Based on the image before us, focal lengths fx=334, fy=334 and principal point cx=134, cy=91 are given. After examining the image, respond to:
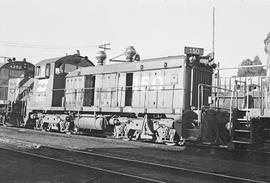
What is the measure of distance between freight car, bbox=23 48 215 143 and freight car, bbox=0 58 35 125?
200 centimetres

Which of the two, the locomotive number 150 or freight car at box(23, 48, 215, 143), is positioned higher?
the locomotive number 150

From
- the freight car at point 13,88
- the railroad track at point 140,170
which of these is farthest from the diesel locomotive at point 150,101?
the railroad track at point 140,170

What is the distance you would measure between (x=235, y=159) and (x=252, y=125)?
1120mm

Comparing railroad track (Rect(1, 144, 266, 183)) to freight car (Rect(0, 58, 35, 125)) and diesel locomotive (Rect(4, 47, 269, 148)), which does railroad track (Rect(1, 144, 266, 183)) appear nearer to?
diesel locomotive (Rect(4, 47, 269, 148))

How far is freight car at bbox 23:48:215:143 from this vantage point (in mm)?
12719

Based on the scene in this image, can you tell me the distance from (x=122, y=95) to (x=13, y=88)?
9.90 m

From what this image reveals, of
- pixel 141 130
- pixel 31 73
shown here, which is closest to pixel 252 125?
pixel 141 130

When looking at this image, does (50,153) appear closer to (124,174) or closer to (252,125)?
(124,174)

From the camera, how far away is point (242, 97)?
1223 cm

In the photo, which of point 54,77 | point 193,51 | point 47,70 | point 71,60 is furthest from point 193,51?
point 47,70

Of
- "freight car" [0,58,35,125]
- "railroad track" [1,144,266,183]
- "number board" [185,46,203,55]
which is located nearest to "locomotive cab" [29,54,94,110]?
"freight car" [0,58,35,125]

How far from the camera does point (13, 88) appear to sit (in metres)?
21.5

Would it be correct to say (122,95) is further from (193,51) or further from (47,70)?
(47,70)

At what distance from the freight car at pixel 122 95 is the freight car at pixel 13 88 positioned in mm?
2002
